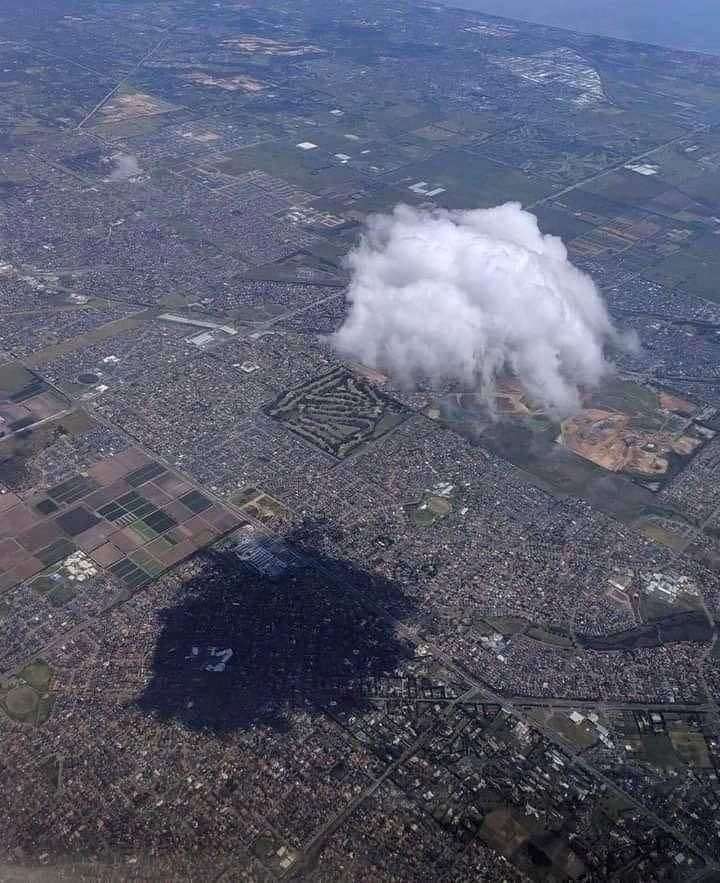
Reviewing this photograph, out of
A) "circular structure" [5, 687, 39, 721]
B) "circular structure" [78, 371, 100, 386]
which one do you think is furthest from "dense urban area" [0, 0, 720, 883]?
"circular structure" [78, 371, 100, 386]

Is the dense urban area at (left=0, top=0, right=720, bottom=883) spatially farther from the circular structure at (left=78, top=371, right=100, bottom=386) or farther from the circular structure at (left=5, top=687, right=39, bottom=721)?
the circular structure at (left=78, top=371, right=100, bottom=386)

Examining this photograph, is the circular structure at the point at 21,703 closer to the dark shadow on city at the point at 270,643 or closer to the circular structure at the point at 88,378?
the dark shadow on city at the point at 270,643

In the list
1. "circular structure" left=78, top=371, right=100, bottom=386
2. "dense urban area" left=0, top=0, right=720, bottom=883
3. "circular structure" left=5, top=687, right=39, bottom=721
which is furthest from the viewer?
"circular structure" left=78, top=371, right=100, bottom=386

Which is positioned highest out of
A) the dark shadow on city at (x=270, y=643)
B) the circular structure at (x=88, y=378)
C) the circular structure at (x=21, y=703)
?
the dark shadow on city at (x=270, y=643)

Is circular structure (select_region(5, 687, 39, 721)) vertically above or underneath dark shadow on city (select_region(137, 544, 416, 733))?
underneath

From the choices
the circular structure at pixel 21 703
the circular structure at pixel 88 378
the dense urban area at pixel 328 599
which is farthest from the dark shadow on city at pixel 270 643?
the circular structure at pixel 88 378

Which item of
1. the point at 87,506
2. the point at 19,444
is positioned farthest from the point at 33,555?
the point at 19,444
